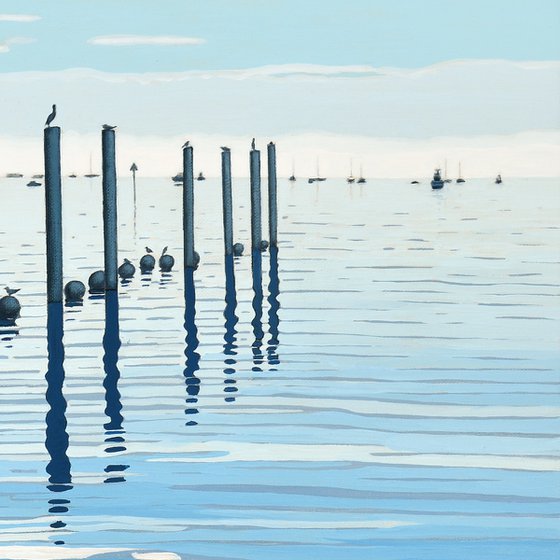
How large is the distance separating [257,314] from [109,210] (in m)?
2.69

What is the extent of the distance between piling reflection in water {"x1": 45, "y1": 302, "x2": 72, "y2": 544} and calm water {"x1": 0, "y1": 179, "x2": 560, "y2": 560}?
26mm

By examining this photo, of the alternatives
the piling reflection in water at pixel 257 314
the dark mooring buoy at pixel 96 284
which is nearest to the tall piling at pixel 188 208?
the piling reflection in water at pixel 257 314

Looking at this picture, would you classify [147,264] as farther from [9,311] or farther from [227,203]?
[9,311]

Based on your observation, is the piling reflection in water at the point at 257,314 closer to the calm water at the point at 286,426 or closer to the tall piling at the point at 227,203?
the calm water at the point at 286,426

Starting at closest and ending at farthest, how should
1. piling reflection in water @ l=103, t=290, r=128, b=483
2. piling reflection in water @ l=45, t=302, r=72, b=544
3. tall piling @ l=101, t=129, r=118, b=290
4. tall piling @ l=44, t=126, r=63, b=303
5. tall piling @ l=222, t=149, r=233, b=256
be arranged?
piling reflection in water @ l=45, t=302, r=72, b=544, piling reflection in water @ l=103, t=290, r=128, b=483, tall piling @ l=44, t=126, r=63, b=303, tall piling @ l=101, t=129, r=118, b=290, tall piling @ l=222, t=149, r=233, b=256

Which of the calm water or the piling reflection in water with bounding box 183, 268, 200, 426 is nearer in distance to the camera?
the calm water

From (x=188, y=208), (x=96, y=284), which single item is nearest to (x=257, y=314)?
(x=96, y=284)

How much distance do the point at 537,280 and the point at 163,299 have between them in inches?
298

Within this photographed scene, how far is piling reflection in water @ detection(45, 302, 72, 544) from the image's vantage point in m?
8.99

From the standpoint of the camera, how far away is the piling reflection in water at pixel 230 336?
43.9 feet

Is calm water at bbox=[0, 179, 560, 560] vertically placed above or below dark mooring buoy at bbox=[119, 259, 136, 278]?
below

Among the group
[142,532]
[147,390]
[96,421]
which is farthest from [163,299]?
[142,532]

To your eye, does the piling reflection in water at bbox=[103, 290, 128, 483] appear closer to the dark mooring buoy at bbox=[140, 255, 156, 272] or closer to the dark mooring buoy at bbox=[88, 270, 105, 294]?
the dark mooring buoy at bbox=[88, 270, 105, 294]

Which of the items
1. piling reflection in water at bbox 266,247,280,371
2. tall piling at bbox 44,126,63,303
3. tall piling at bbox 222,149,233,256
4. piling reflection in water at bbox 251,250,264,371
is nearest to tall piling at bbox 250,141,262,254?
piling reflection in water at bbox 251,250,264,371
